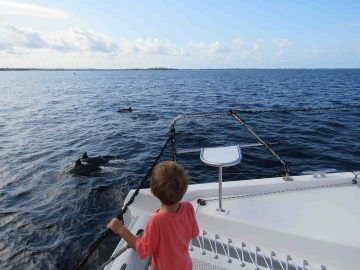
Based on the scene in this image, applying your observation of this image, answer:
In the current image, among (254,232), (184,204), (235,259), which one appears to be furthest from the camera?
(254,232)

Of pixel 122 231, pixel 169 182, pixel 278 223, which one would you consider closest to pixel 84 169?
pixel 278 223

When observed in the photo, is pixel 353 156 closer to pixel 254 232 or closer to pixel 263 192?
pixel 263 192

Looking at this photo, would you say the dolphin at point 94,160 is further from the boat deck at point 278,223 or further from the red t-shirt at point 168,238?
the red t-shirt at point 168,238

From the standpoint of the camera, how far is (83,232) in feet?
29.1

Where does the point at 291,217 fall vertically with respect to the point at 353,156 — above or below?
above

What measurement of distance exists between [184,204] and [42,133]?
22274 millimetres

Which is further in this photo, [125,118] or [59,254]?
[125,118]

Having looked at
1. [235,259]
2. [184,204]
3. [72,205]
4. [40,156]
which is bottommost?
[40,156]

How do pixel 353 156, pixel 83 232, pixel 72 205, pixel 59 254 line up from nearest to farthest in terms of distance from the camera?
pixel 59 254 → pixel 83 232 → pixel 72 205 → pixel 353 156

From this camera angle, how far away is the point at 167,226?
91.4 inches

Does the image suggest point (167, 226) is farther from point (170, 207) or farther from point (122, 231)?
point (122, 231)

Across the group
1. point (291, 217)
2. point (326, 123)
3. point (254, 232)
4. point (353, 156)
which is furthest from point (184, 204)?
point (326, 123)

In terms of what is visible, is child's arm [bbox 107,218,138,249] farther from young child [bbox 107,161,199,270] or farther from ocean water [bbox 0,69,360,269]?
ocean water [bbox 0,69,360,269]

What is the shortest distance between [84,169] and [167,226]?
11.8 metres
